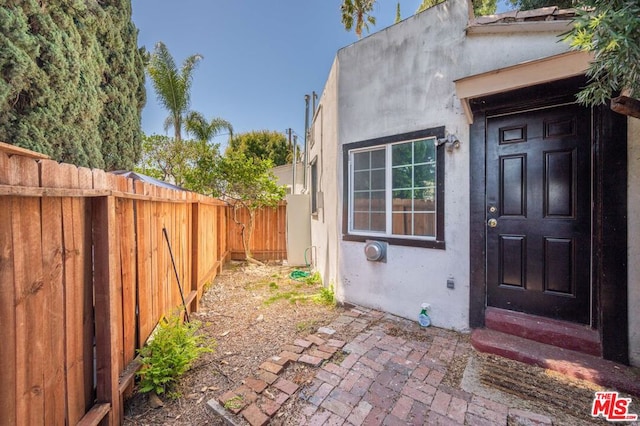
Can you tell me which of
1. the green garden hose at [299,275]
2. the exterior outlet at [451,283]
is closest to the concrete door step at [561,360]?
the exterior outlet at [451,283]

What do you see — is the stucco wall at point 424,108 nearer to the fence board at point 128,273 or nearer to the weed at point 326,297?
the weed at point 326,297

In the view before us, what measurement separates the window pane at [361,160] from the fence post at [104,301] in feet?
10.4

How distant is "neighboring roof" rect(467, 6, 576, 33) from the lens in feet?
8.89

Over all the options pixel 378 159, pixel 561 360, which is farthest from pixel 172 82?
pixel 561 360

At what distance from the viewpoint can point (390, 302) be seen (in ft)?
12.1

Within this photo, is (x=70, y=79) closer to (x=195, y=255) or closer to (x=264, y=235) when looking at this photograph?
(x=195, y=255)

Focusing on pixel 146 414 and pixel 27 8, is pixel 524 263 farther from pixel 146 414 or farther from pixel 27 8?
pixel 27 8

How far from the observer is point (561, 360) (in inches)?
96.0

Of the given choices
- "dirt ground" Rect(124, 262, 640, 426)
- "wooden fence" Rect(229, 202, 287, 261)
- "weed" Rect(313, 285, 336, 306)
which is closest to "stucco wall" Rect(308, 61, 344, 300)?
"weed" Rect(313, 285, 336, 306)

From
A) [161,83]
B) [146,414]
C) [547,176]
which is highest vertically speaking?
[161,83]

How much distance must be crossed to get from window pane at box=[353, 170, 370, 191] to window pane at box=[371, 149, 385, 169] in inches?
6.4

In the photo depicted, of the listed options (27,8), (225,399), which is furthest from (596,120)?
(27,8)

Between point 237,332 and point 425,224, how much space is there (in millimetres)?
2778

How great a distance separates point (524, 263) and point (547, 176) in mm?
966
